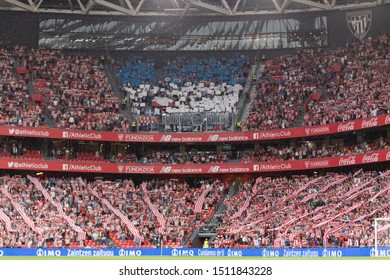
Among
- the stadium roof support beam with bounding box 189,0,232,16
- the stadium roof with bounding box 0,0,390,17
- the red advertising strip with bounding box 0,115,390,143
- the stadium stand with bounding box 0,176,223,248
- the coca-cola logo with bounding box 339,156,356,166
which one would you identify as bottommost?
the stadium stand with bounding box 0,176,223,248

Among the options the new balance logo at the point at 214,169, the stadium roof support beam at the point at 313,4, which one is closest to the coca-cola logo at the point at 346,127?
the new balance logo at the point at 214,169

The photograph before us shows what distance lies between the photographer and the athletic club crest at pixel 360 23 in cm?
6581

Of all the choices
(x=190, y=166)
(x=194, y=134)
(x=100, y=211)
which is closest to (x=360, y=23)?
(x=194, y=134)

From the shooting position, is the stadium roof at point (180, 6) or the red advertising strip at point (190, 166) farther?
the stadium roof at point (180, 6)

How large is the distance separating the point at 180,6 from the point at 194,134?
1554cm

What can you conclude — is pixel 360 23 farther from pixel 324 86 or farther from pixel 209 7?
pixel 209 7

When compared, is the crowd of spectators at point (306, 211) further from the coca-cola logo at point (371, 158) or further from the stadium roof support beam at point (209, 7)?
the stadium roof support beam at point (209, 7)

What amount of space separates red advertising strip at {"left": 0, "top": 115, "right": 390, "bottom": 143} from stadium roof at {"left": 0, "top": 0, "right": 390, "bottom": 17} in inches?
496

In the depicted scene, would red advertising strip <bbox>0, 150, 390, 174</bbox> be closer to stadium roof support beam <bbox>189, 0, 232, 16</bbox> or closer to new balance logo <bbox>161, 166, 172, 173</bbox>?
new balance logo <bbox>161, 166, 172, 173</bbox>

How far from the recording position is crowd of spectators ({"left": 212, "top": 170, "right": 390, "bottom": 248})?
43.5 metres

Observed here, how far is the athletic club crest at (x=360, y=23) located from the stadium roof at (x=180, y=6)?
83 cm

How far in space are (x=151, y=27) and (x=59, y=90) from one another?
42.4ft

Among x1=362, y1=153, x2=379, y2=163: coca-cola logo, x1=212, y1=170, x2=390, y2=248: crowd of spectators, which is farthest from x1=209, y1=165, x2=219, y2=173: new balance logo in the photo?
x1=362, y1=153, x2=379, y2=163: coca-cola logo

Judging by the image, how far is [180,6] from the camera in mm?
69812
